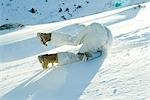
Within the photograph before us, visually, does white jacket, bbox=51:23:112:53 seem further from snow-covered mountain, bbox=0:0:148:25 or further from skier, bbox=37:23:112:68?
snow-covered mountain, bbox=0:0:148:25

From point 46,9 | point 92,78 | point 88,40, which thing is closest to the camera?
point 92,78

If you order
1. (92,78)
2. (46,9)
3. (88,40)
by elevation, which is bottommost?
(92,78)

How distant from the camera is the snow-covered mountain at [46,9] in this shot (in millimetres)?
61938

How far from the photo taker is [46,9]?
2596 inches

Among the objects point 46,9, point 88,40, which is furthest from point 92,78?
point 46,9

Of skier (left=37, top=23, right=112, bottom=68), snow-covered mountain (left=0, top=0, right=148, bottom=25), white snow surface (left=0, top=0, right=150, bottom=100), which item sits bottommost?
white snow surface (left=0, top=0, right=150, bottom=100)

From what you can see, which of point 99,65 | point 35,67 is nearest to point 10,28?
point 35,67

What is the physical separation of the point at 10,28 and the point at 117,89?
1626 cm

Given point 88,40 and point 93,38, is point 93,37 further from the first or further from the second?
Answer: point 88,40

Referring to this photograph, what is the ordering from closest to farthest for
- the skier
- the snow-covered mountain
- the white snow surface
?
the white snow surface < the skier < the snow-covered mountain

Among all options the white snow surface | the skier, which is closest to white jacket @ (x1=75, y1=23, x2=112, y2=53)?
the skier

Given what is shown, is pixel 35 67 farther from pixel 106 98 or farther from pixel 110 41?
pixel 106 98

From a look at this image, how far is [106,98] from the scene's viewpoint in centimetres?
600

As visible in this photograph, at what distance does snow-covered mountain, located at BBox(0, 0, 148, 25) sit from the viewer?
61.9m
